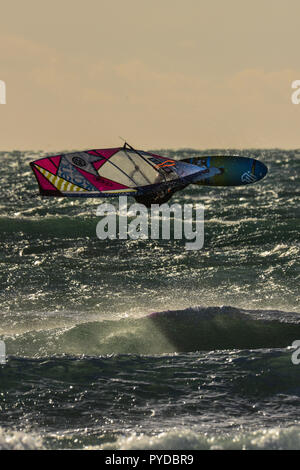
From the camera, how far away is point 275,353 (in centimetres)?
1298

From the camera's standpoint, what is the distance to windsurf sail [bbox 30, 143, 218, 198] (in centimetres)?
1802

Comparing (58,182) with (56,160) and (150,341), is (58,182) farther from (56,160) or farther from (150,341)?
(150,341)

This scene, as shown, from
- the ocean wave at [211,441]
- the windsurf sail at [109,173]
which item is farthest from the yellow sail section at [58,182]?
the ocean wave at [211,441]

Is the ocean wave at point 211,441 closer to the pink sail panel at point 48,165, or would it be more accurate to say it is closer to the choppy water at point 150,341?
the choppy water at point 150,341

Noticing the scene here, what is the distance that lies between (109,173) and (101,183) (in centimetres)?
43

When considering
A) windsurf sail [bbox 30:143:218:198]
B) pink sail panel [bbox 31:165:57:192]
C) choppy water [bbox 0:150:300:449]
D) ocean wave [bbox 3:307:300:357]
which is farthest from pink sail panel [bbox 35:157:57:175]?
ocean wave [bbox 3:307:300:357]

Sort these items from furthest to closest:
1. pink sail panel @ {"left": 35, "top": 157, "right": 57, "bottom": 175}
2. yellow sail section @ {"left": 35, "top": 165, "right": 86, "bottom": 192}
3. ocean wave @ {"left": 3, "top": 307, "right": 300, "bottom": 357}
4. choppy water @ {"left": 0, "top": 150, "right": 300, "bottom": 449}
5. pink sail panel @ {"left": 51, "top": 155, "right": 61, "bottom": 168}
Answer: pink sail panel @ {"left": 51, "top": 155, "right": 61, "bottom": 168}
pink sail panel @ {"left": 35, "top": 157, "right": 57, "bottom": 175}
yellow sail section @ {"left": 35, "top": 165, "right": 86, "bottom": 192}
ocean wave @ {"left": 3, "top": 307, "right": 300, "bottom": 357}
choppy water @ {"left": 0, "top": 150, "right": 300, "bottom": 449}

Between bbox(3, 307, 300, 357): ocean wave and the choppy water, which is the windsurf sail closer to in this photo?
the choppy water

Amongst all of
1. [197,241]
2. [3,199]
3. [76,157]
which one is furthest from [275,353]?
[3,199]

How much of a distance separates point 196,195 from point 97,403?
30.1 meters

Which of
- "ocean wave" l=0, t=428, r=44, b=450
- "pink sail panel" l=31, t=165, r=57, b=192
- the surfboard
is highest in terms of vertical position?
the surfboard

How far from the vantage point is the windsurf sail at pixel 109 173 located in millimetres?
18016
